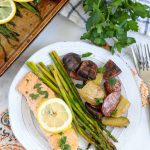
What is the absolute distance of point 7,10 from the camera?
190cm

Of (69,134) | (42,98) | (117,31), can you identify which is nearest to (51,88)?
(42,98)

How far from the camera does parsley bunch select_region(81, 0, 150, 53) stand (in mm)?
1821

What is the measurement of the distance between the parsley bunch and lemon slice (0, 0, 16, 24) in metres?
0.29

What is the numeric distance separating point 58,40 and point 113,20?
269 millimetres

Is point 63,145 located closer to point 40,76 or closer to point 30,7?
point 40,76

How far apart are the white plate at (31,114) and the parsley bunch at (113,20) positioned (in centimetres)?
5

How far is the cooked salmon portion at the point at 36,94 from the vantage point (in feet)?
5.71

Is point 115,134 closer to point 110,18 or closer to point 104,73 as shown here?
point 104,73

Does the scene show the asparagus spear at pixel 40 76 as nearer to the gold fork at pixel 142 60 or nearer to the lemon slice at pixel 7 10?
the lemon slice at pixel 7 10

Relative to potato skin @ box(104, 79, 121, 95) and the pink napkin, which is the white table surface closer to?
the pink napkin

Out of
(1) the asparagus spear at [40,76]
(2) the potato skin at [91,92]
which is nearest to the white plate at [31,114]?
(1) the asparagus spear at [40,76]

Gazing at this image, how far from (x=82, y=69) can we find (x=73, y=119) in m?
0.19

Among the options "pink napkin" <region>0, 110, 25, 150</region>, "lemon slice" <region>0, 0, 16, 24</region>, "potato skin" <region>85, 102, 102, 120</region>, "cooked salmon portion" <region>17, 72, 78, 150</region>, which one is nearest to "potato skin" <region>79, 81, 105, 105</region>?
"potato skin" <region>85, 102, 102, 120</region>

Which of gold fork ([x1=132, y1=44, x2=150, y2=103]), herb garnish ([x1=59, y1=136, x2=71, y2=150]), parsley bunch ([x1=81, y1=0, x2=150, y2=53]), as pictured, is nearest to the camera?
herb garnish ([x1=59, y1=136, x2=71, y2=150])
